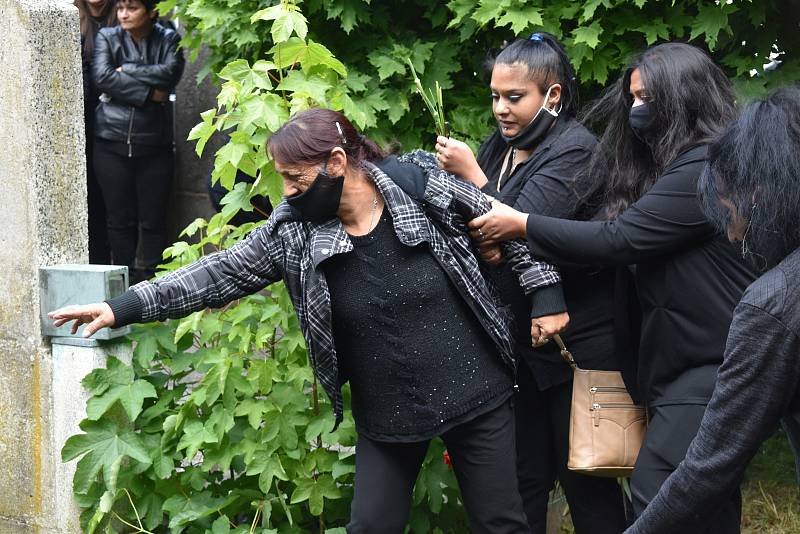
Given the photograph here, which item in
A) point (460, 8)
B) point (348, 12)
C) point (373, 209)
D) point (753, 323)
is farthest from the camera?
point (348, 12)

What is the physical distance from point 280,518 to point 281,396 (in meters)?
0.47

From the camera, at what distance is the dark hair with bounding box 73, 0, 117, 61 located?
6566mm

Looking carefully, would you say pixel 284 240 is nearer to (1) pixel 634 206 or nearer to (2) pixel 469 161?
(2) pixel 469 161

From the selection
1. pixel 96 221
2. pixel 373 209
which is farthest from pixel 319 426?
pixel 96 221

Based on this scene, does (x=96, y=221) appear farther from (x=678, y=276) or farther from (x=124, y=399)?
(x=678, y=276)

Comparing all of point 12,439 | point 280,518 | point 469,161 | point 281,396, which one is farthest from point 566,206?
point 12,439

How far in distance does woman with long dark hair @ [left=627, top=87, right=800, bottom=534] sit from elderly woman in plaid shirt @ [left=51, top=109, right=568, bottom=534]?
0.93 meters

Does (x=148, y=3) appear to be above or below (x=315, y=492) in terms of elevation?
above

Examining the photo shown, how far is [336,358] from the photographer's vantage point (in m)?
3.32

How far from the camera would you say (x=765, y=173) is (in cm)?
229

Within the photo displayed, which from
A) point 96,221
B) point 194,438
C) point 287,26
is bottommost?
point 96,221

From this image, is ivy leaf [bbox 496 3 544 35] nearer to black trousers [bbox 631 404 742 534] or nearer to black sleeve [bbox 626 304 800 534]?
black trousers [bbox 631 404 742 534]

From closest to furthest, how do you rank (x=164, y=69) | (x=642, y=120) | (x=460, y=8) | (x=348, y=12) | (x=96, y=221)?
(x=642, y=120)
(x=460, y=8)
(x=348, y=12)
(x=164, y=69)
(x=96, y=221)

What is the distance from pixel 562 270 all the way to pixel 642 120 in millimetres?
548
